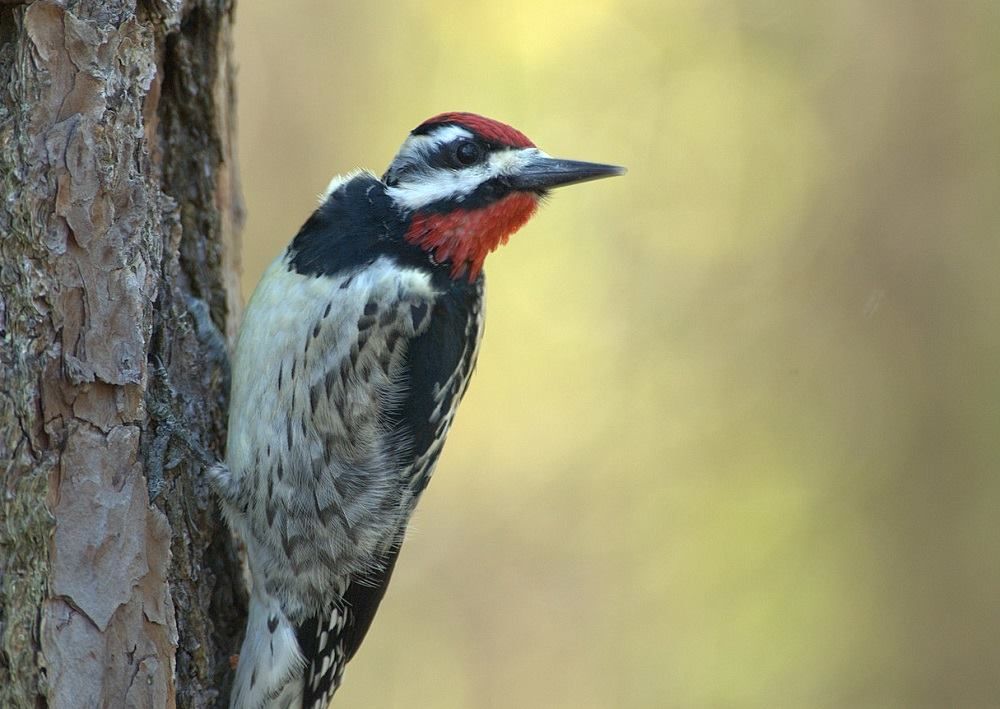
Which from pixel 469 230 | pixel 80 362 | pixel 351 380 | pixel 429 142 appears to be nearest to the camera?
pixel 80 362

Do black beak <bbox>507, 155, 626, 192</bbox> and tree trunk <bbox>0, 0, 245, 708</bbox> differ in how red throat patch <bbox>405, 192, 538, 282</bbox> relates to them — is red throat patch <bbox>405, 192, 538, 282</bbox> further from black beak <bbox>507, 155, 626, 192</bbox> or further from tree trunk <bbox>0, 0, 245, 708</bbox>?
tree trunk <bbox>0, 0, 245, 708</bbox>

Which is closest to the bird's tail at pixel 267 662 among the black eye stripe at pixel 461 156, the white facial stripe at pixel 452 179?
the white facial stripe at pixel 452 179

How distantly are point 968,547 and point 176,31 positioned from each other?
4.04 metres

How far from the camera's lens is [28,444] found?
208cm

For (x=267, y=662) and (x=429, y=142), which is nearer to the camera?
(x=267, y=662)

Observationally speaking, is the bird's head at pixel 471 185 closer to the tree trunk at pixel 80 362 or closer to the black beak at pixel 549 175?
the black beak at pixel 549 175

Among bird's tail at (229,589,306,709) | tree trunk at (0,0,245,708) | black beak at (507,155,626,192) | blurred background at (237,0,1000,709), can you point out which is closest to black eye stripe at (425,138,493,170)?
black beak at (507,155,626,192)

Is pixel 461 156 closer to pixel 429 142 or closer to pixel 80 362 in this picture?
pixel 429 142

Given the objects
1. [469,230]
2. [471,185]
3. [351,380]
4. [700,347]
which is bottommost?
[700,347]

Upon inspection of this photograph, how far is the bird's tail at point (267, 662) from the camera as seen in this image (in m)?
2.68

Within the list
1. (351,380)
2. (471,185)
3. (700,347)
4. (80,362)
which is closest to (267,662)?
(351,380)

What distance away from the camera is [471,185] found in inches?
111

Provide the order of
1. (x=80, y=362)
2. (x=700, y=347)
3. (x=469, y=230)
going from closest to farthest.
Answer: (x=80, y=362) → (x=469, y=230) → (x=700, y=347)

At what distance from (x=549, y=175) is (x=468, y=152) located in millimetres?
220
